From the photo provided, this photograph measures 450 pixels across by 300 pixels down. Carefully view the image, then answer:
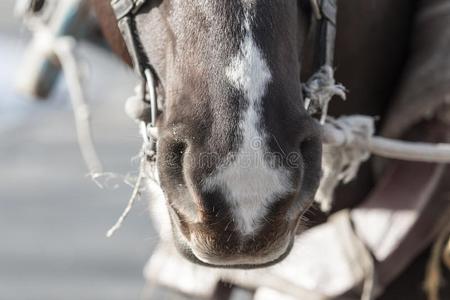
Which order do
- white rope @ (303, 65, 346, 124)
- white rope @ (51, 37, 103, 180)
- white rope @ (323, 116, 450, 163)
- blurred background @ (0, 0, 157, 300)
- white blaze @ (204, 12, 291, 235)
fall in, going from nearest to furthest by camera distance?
white blaze @ (204, 12, 291, 235) → white rope @ (303, 65, 346, 124) → white rope @ (323, 116, 450, 163) → white rope @ (51, 37, 103, 180) → blurred background @ (0, 0, 157, 300)

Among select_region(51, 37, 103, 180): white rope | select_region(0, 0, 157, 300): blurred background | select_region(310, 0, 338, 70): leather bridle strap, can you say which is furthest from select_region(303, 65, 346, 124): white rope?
select_region(0, 0, 157, 300): blurred background

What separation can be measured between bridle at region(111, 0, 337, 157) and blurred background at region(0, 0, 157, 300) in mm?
929

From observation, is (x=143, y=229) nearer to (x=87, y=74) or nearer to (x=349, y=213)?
(x=87, y=74)

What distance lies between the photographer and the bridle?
1.60 meters

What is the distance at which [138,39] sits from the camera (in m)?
1.63

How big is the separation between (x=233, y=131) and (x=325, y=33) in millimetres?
325

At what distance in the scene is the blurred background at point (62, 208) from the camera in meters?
4.12

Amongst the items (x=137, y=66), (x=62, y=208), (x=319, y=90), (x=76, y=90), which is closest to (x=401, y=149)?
(x=319, y=90)

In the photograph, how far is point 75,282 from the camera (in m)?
4.13

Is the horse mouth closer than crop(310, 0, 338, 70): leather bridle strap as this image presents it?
Yes

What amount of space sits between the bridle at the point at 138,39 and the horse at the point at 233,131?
39 millimetres

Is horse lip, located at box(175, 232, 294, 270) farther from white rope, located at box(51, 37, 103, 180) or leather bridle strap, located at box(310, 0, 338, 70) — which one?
white rope, located at box(51, 37, 103, 180)

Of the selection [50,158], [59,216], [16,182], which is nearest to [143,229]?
[59,216]

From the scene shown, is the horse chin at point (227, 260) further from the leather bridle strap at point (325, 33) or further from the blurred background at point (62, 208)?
the blurred background at point (62, 208)
